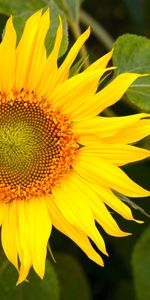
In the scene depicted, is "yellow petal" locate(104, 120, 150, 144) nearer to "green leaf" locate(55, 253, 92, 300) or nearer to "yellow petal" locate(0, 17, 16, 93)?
"yellow petal" locate(0, 17, 16, 93)

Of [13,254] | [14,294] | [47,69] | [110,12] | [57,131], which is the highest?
[110,12]

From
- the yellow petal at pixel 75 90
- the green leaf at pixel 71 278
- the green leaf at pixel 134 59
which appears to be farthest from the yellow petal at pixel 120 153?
the green leaf at pixel 71 278

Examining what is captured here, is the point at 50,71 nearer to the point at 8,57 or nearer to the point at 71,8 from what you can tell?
the point at 8,57

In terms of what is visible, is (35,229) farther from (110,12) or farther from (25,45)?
(110,12)

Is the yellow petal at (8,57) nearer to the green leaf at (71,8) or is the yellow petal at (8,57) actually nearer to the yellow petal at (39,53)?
the yellow petal at (39,53)

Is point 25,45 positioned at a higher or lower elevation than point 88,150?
higher

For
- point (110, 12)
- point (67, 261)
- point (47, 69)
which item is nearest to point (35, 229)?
point (47, 69)

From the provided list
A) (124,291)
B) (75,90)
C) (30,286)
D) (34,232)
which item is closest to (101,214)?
(34,232)
